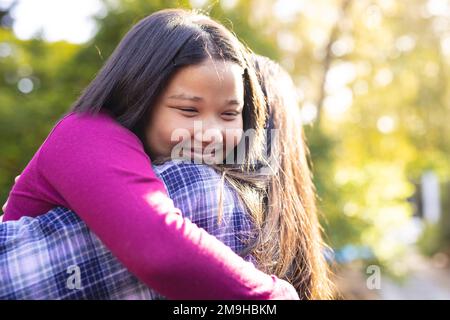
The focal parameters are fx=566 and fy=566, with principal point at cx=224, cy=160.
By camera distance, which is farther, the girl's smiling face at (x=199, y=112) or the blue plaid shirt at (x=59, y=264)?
the girl's smiling face at (x=199, y=112)

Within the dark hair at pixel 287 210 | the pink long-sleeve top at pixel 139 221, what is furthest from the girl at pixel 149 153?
the dark hair at pixel 287 210

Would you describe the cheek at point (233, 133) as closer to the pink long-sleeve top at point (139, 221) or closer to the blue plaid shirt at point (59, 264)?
the pink long-sleeve top at point (139, 221)

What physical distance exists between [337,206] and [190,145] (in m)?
3.70

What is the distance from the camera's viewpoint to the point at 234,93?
133 cm

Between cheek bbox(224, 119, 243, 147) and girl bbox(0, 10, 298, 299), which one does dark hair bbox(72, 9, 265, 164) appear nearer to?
girl bbox(0, 10, 298, 299)

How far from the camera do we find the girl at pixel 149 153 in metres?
0.99

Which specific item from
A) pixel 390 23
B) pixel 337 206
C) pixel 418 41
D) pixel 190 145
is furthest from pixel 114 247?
pixel 418 41

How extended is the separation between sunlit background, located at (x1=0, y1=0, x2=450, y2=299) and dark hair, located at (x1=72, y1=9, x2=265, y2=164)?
1.00 m

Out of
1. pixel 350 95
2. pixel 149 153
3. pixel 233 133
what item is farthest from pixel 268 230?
pixel 350 95

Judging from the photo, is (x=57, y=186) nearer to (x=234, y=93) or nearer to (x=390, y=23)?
(x=234, y=93)

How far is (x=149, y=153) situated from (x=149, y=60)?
23 centimetres

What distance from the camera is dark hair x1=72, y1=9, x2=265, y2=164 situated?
1305 mm

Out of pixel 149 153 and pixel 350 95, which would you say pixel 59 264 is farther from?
pixel 350 95

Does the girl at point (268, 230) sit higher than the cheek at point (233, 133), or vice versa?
the cheek at point (233, 133)
